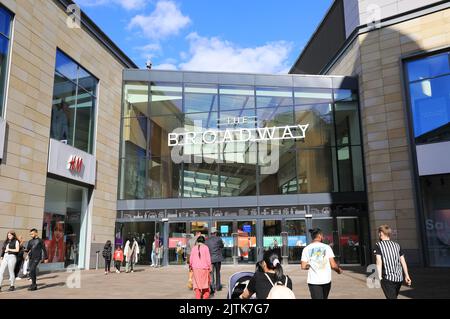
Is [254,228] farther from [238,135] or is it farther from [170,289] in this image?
[170,289]

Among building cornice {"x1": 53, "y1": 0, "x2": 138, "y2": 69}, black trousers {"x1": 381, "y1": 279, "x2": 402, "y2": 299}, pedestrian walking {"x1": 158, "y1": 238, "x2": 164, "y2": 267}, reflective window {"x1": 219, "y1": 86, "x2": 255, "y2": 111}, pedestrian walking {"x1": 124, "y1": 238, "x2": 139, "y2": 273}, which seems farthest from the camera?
reflective window {"x1": 219, "y1": 86, "x2": 255, "y2": 111}

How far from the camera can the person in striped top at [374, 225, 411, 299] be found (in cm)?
Answer: 616

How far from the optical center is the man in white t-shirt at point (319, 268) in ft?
20.3

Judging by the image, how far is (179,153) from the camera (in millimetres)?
22953

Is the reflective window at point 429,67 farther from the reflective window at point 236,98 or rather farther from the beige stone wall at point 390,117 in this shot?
the reflective window at point 236,98

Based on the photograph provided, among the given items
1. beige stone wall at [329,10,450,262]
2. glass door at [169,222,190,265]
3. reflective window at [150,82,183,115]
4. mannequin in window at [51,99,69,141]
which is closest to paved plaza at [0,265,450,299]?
beige stone wall at [329,10,450,262]

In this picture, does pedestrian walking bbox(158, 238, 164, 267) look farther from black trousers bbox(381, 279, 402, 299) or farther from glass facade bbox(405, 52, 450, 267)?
black trousers bbox(381, 279, 402, 299)

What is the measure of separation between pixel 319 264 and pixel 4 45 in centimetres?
1416

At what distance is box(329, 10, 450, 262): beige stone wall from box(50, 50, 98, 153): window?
13.2m

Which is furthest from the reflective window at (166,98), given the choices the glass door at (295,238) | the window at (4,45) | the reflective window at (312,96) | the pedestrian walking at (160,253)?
the window at (4,45)

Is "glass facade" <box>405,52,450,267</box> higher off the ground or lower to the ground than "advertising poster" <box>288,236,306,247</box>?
higher

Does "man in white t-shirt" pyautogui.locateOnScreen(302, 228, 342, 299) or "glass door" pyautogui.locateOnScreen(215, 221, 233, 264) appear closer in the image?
"man in white t-shirt" pyautogui.locateOnScreen(302, 228, 342, 299)
